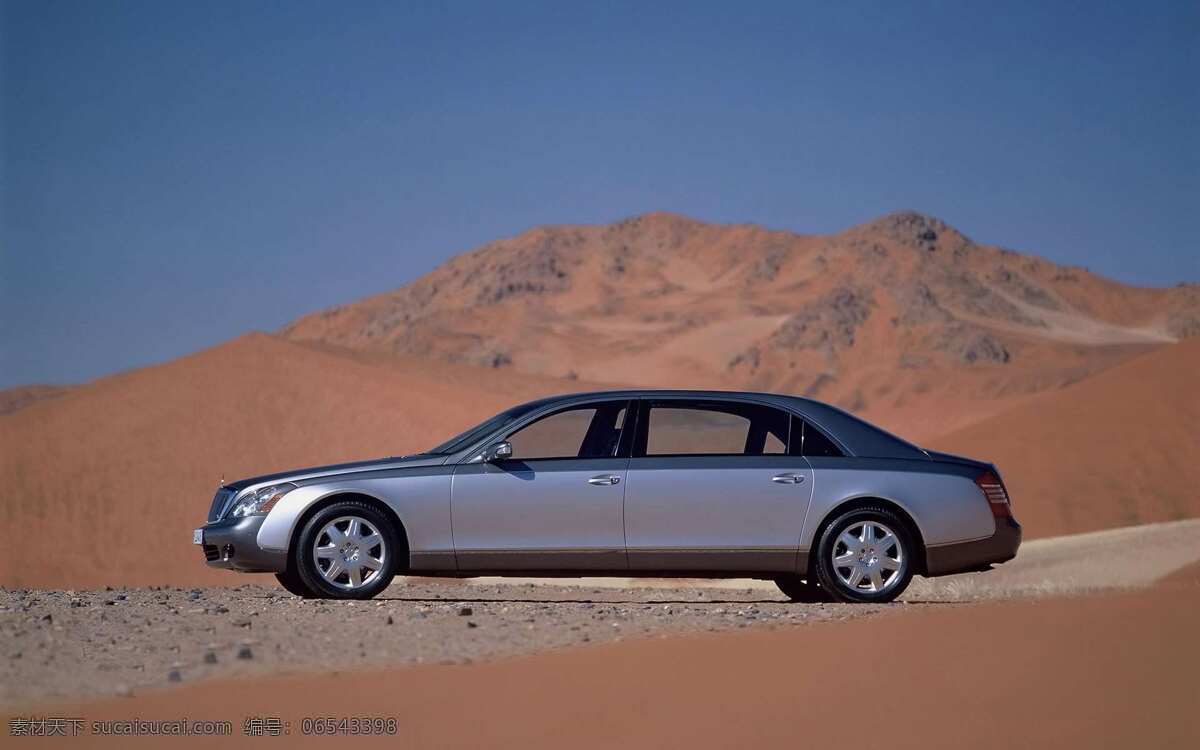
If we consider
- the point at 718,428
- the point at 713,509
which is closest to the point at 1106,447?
the point at 718,428

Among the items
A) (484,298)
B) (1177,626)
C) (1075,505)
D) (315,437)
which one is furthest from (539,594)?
(484,298)

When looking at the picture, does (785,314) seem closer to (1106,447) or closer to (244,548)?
(1106,447)

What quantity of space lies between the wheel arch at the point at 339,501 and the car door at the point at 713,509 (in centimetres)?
151

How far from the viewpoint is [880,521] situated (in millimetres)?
9820

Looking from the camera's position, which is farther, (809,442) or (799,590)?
(799,590)

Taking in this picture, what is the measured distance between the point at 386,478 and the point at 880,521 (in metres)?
3.36

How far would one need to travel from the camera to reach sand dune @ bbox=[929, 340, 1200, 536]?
1307 inches

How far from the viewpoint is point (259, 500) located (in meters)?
9.88

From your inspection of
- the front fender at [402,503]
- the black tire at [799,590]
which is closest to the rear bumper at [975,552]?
the black tire at [799,590]

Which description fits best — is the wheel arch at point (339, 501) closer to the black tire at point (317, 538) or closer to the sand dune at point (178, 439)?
the black tire at point (317, 538)

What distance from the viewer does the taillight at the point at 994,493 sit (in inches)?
393

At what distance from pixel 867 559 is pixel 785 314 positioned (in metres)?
107

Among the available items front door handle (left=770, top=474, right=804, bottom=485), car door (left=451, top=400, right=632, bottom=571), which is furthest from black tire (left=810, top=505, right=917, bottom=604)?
car door (left=451, top=400, right=632, bottom=571)

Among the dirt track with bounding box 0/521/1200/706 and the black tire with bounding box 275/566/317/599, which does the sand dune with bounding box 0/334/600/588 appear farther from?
the black tire with bounding box 275/566/317/599
